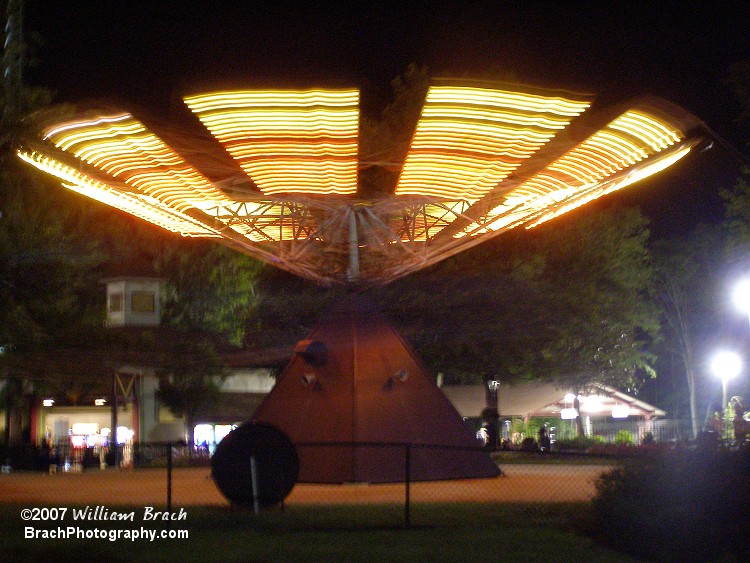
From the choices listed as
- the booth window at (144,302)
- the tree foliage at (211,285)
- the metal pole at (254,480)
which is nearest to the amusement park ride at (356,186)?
the metal pole at (254,480)

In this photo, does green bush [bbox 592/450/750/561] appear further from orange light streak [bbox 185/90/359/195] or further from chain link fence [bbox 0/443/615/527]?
orange light streak [bbox 185/90/359/195]

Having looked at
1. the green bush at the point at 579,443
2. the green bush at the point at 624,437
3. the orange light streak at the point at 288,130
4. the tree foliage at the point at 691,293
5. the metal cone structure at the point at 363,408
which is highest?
the tree foliage at the point at 691,293

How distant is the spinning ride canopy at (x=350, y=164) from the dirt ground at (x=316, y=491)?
4.63 metres

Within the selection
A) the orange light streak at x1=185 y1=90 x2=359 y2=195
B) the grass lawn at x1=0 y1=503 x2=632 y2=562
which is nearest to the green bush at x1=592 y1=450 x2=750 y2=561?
the grass lawn at x1=0 y1=503 x2=632 y2=562

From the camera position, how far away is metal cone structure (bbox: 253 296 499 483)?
18.6 meters

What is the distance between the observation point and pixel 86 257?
27.4m

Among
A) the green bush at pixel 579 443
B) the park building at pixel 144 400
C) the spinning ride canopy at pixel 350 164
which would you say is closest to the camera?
the spinning ride canopy at pixel 350 164

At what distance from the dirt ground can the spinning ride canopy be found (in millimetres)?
4631

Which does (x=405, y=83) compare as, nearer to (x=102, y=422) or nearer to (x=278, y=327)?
(x=278, y=327)

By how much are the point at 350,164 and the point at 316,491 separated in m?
5.77

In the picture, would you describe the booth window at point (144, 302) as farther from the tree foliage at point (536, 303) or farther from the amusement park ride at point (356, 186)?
the amusement park ride at point (356, 186)

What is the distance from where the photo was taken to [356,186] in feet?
59.9

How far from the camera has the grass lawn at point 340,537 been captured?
10.5 m

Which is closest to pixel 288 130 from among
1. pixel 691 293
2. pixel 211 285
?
pixel 211 285
